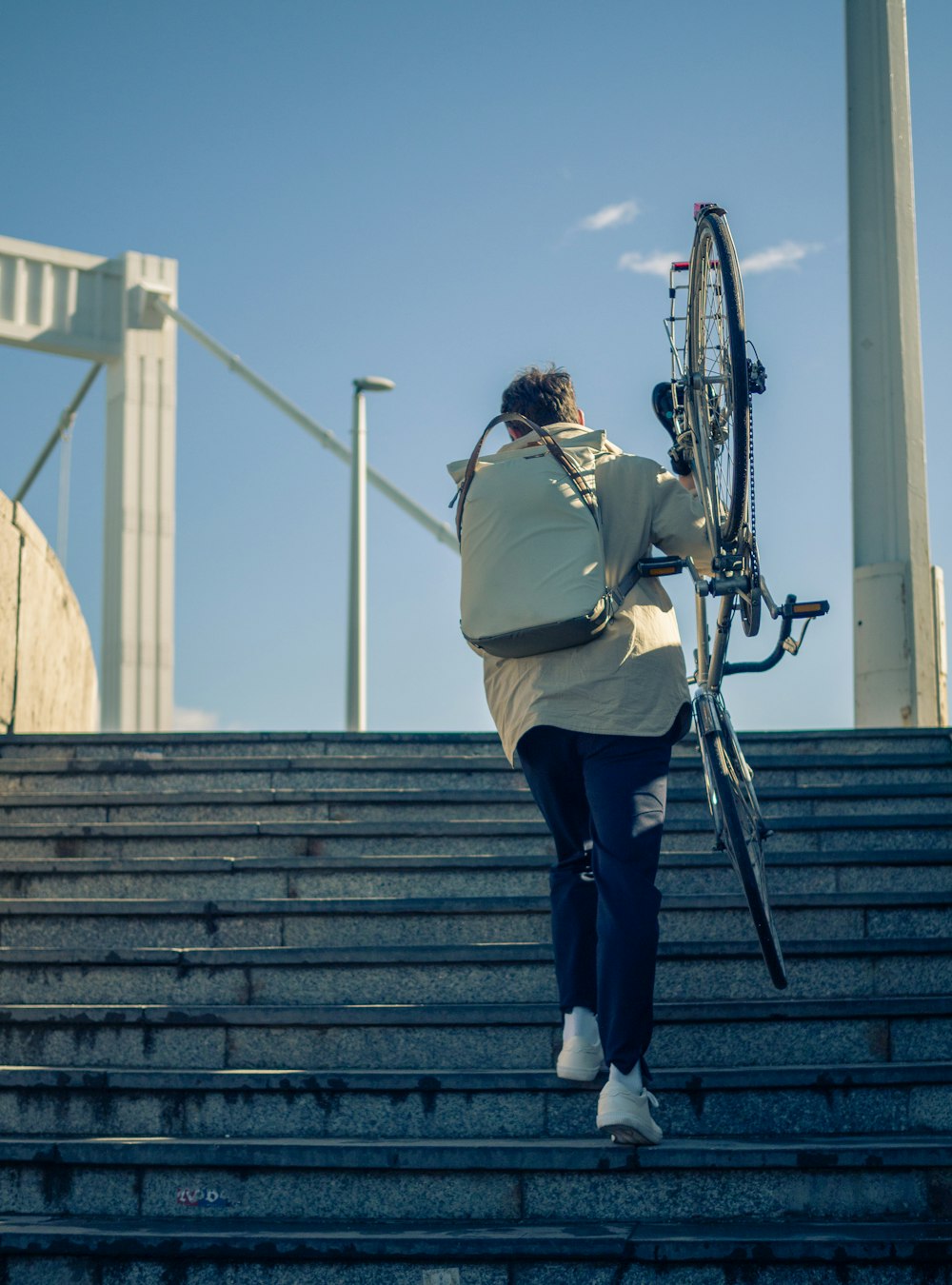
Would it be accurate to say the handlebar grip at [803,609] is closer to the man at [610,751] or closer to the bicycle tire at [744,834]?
the man at [610,751]

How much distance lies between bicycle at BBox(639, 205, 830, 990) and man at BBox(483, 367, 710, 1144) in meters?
0.11

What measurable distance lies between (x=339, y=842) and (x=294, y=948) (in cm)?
91

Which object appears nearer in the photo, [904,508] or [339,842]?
[339,842]

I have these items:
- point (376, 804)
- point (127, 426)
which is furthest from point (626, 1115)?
point (127, 426)

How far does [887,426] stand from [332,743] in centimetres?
295

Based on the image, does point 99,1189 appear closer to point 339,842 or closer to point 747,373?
point 339,842

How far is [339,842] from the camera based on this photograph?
196 inches

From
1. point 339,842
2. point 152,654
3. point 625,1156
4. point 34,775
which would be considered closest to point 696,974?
point 625,1156

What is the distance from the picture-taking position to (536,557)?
339 cm

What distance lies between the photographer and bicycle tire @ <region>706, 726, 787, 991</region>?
3410mm

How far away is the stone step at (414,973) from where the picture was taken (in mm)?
3996

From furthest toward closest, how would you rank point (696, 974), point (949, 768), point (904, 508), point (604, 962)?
point (904, 508)
point (949, 768)
point (696, 974)
point (604, 962)

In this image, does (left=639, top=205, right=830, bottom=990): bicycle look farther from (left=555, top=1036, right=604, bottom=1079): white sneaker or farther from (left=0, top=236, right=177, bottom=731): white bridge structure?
(left=0, top=236, right=177, bottom=731): white bridge structure

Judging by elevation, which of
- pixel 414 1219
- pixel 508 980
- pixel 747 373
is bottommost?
pixel 414 1219
